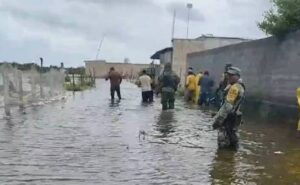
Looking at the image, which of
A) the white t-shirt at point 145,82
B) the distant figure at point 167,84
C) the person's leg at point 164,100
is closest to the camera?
the distant figure at point 167,84

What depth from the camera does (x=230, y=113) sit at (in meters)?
11.6

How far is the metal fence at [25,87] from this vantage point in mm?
18719

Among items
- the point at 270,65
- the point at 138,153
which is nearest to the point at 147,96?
the point at 270,65

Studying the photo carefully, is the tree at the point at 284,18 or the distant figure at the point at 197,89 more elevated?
the tree at the point at 284,18

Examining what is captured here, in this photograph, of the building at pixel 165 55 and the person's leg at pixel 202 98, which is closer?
the person's leg at pixel 202 98

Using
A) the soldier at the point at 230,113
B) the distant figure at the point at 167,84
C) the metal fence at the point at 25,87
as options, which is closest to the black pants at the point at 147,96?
the metal fence at the point at 25,87

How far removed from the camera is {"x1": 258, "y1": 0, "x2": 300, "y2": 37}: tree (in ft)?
70.7

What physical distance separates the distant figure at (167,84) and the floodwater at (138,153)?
4.18 meters

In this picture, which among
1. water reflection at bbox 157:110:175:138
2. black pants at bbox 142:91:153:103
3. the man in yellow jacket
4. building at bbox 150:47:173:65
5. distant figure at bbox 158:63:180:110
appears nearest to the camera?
water reflection at bbox 157:110:175:138

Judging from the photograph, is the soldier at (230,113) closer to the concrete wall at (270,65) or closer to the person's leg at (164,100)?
the concrete wall at (270,65)

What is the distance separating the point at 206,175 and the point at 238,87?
293cm

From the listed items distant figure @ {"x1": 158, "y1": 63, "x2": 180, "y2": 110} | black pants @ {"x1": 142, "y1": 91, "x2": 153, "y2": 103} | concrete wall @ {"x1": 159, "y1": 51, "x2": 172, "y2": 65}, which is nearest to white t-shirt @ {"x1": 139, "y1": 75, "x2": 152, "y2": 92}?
black pants @ {"x1": 142, "y1": 91, "x2": 153, "y2": 103}

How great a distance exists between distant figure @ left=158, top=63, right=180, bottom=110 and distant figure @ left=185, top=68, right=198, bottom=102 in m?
5.39

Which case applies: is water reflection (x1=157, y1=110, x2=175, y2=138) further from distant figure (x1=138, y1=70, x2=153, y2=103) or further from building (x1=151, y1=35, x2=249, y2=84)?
building (x1=151, y1=35, x2=249, y2=84)
